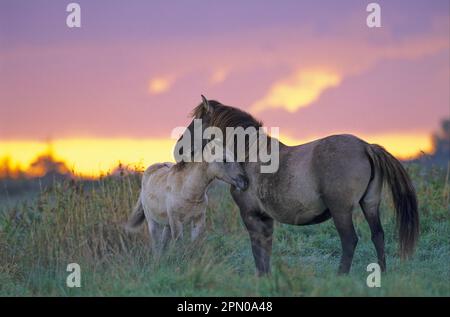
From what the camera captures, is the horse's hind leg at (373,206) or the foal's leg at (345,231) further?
the horse's hind leg at (373,206)

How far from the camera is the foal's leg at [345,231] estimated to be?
7.31 m

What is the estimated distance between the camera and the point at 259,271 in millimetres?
7699

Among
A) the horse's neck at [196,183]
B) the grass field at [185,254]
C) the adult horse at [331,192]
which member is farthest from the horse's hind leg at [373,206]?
the horse's neck at [196,183]

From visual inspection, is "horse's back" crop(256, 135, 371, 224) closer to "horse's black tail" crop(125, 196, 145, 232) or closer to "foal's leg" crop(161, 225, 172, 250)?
"foal's leg" crop(161, 225, 172, 250)

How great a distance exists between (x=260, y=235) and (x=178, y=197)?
131cm

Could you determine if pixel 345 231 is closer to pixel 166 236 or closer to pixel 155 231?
pixel 166 236

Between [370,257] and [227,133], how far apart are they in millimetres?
2651

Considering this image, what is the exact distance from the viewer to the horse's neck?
861 centimetres

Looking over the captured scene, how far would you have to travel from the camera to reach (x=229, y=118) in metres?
8.22

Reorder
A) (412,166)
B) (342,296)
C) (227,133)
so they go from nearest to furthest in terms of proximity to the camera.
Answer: (342,296) < (227,133) < (412,166)

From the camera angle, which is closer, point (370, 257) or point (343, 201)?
point (343, 201)

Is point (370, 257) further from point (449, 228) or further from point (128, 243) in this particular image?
point (128, 243)

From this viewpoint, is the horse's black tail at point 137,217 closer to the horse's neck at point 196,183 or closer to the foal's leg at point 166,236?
the foal's leg at point 166,236
